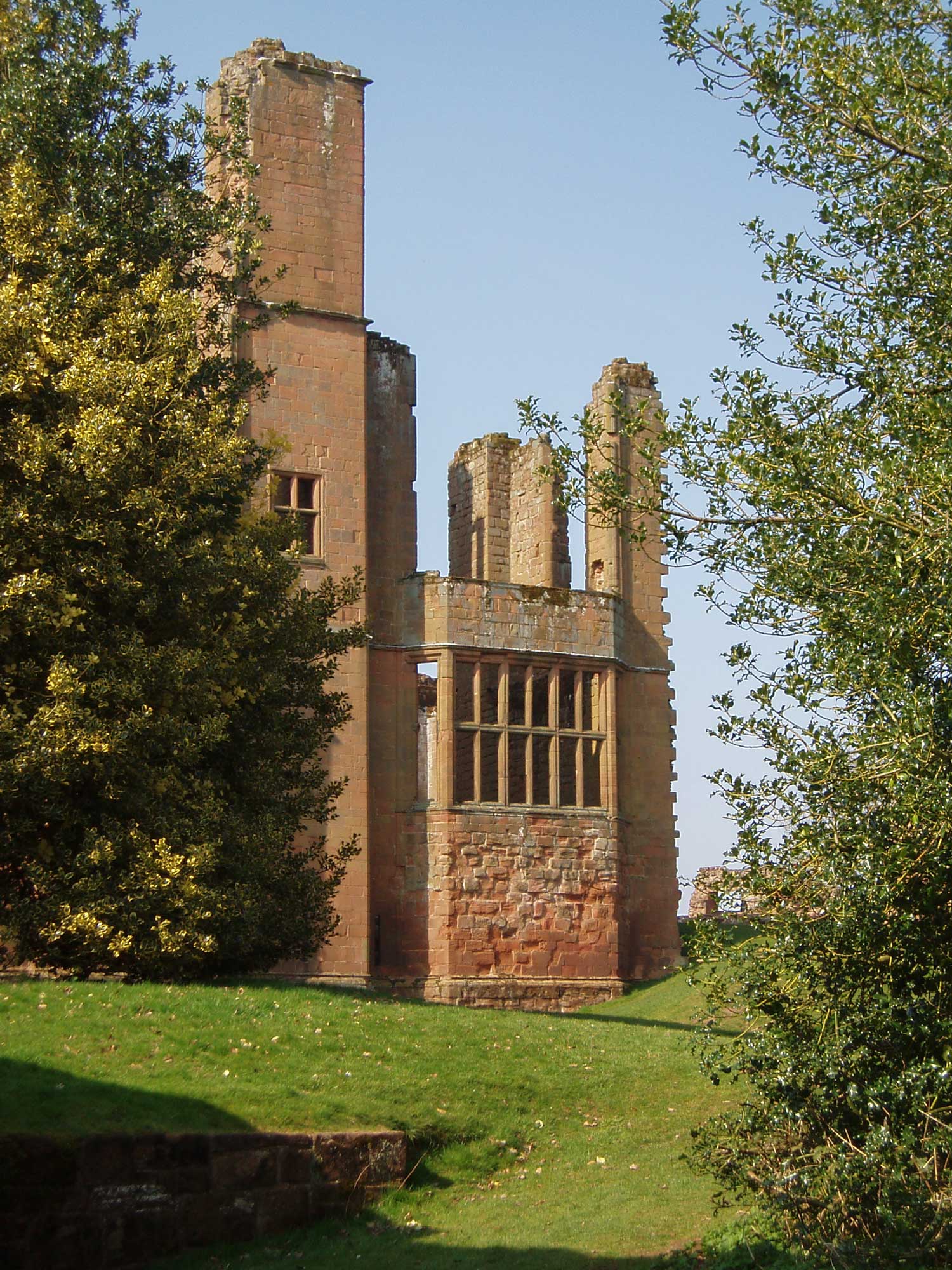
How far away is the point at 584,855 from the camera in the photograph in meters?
24.9

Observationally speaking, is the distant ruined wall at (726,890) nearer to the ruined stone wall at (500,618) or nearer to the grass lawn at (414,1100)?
the grass lawn at (414,1100)

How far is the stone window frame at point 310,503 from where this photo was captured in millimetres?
23969

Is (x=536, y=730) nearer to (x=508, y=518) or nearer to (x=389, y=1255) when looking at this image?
(x=508, y=518)

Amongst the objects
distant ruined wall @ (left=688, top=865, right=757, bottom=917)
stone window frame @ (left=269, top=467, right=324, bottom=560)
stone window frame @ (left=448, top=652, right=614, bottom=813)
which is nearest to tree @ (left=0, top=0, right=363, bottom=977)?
stone window frame @ (left=269, top=467, right=324, bottom=560)

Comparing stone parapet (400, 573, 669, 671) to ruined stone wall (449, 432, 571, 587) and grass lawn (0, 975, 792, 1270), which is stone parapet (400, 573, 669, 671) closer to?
ruined stone wall (449, 432, 571, 587)

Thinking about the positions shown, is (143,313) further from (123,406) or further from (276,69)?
(276,69)

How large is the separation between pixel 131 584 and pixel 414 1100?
5750 millimetres

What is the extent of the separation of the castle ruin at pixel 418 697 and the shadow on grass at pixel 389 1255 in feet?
37.2

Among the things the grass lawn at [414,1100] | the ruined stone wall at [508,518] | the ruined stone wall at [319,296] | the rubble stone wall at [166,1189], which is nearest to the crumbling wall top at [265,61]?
the ruined stone wall at [319,296]

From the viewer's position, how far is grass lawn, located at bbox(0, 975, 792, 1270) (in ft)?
36.3

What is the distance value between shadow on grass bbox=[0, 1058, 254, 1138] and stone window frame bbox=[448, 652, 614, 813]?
Answer: 12.5 meters

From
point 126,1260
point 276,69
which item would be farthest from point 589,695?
point 126,1260

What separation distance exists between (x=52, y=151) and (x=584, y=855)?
13190 millimetres

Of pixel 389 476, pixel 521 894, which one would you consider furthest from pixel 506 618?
pixel 521 894
